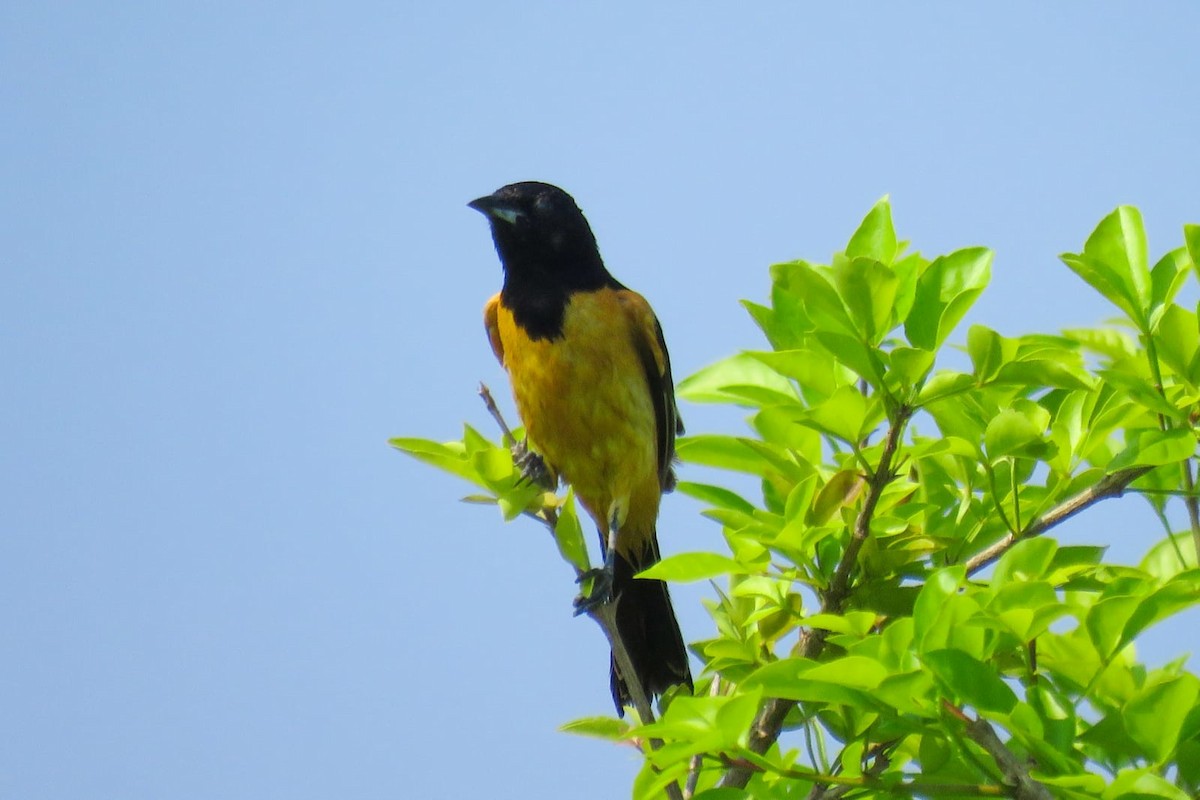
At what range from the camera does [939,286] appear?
2.17 metres

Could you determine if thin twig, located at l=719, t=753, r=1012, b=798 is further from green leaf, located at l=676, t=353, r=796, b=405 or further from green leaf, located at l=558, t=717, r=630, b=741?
green leaf, located at l=676, t=353, r=796, b=405

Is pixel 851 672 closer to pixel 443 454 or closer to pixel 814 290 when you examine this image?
pixel 814 290

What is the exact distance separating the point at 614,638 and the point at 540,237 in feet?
8.83

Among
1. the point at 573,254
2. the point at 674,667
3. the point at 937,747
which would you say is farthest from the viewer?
the point at 573,254

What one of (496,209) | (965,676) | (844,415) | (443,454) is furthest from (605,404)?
(965,676)

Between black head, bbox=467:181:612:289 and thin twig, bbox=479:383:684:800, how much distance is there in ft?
5.99

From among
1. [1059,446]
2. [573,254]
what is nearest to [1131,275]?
[1059,446]

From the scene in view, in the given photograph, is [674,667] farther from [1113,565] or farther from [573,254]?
[1113,565]

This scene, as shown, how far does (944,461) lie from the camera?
248cm

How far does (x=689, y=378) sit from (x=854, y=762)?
0.72 metres

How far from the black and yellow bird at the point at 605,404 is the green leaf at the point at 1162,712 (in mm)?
2282

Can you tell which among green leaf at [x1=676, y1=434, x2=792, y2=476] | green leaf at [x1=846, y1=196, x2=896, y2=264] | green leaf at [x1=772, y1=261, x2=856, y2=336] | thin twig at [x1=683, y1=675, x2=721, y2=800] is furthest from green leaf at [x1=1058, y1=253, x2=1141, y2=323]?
thin twig at [x1=683, y1=675, x2=721, y2=800]

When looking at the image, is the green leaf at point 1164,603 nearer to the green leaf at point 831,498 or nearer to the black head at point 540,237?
the green leaf at point 831,498

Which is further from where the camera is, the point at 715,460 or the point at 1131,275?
the point at 715,460
